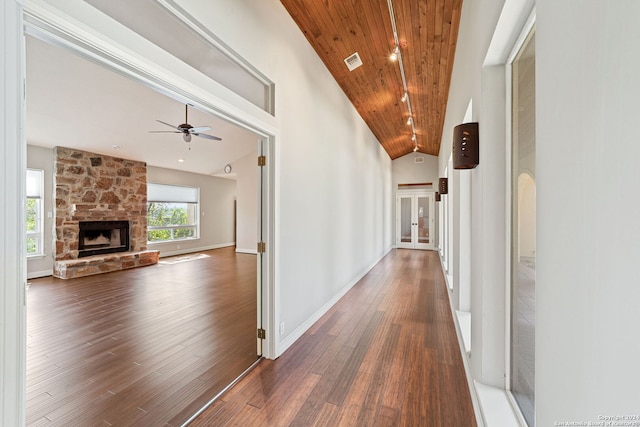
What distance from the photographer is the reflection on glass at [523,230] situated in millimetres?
1312

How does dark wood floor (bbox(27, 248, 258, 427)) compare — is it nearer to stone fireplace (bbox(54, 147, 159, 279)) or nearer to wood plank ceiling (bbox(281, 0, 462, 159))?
stone fireplace (bbox(54, 147, 159, 279))

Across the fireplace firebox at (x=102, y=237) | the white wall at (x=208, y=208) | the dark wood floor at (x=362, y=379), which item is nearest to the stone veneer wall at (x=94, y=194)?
the fireplace firebox at (x=102, y=237)

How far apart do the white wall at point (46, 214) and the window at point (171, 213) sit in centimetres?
240

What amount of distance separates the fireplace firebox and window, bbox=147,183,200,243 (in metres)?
0.95

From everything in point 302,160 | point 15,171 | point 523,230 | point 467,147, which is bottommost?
point 523,230

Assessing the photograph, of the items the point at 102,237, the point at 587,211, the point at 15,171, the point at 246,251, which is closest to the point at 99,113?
the point at 102,237

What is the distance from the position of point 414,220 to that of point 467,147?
8.52m

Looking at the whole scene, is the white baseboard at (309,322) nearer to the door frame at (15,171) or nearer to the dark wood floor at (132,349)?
the dark wood floor at (132,349)

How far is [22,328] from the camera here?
40.6 inches

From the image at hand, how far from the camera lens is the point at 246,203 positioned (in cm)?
937

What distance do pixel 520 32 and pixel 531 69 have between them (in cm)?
21

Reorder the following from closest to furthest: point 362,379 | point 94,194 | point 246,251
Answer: point 362,379
point 94,194
point 246,251

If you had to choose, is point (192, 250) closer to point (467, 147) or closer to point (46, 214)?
point (46, 214)

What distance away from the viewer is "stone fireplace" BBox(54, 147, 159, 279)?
584cm
